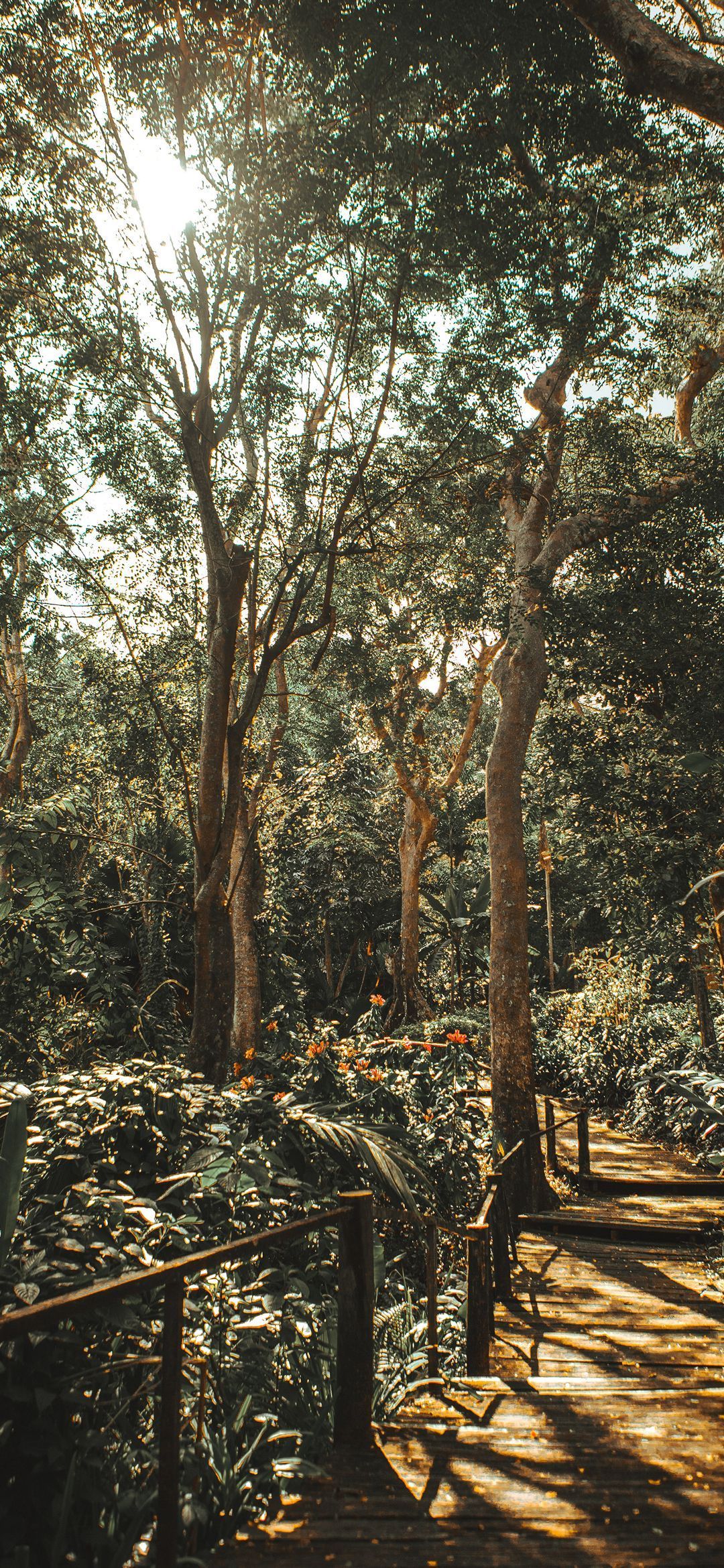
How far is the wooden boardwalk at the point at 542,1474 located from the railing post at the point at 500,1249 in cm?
55

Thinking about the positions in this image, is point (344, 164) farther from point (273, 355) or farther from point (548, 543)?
point (548, 543)

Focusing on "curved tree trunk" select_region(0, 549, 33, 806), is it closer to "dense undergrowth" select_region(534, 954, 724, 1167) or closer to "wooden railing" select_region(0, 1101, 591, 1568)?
"dense undergrowth" select_region(534, 954, 724, 1167)

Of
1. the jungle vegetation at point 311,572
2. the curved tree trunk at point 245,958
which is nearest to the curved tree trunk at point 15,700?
the jungle vegetation at point 311,572

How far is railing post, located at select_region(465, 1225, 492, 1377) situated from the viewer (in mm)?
4133

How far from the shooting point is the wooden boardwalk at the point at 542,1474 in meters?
2.12

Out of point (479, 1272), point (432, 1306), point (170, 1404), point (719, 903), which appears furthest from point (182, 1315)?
point (719, 903)

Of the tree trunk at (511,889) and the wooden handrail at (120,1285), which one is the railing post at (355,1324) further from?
the tree trunk at (511,889)

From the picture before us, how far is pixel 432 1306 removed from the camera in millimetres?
3881

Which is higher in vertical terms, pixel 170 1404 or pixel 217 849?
pixel 217 849

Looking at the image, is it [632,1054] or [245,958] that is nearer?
[245,958]

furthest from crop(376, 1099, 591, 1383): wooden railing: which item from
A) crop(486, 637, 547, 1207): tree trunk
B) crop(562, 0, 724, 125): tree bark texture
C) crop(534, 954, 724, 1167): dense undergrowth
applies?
crop(562, 0, 724, 125): tree bark texture

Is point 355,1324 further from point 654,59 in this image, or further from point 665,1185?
point 665,1185

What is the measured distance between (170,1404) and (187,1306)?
3.23ft

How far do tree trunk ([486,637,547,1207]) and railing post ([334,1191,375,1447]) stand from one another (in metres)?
6.26
